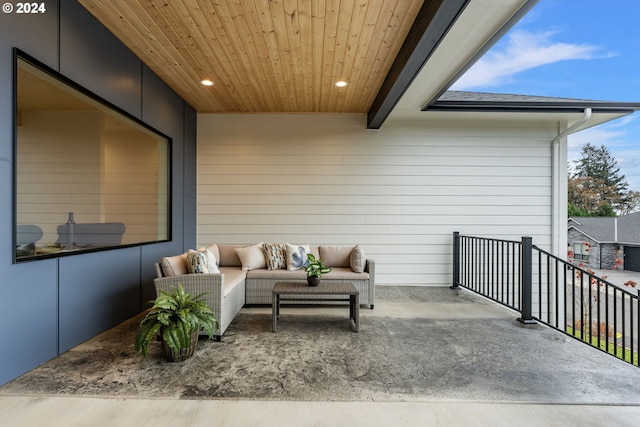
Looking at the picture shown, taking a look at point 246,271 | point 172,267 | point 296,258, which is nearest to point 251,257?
point 246,271

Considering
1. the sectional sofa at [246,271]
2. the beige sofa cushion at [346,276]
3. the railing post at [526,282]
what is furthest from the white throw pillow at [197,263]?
the railing post at [526,282]

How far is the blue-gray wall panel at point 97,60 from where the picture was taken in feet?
8.10

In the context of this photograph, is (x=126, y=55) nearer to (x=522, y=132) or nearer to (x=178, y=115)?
(x=178, y=115)

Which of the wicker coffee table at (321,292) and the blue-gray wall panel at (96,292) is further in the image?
the wicker coffee table at (321,292)

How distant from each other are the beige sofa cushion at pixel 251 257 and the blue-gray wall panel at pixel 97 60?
219 centimetres

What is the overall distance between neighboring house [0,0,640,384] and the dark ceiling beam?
0.02 metres

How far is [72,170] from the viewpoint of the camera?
2564 millimetres

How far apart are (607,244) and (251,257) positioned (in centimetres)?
664

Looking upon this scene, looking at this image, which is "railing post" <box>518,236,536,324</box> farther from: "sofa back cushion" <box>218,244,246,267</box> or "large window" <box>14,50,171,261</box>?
"large window" <box>14,50,171,261</box>

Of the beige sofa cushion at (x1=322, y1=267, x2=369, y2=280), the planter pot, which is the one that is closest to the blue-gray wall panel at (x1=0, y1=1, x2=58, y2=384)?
the planter pot

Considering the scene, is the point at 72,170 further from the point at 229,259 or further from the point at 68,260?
the point at 229,259

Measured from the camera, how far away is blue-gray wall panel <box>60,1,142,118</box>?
247 centimetres

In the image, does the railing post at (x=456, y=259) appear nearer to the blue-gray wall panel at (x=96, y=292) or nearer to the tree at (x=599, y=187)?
the blue-gray wall panel at (x=96, y=292)

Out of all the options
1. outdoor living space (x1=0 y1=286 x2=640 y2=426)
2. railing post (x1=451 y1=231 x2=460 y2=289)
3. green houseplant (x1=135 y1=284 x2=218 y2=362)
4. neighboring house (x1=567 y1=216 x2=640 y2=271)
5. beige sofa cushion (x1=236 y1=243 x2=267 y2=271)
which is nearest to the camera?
outdoor living space (x1=0 y1=286 x2=640 y2=426)
